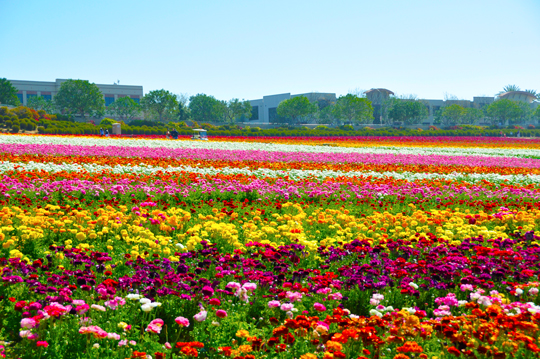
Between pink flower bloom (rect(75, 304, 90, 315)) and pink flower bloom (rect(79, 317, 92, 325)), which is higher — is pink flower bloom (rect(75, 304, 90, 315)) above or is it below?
above

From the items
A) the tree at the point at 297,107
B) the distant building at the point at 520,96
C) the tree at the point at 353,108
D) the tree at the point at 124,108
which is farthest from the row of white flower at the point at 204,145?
the distant building at the point at 520,96

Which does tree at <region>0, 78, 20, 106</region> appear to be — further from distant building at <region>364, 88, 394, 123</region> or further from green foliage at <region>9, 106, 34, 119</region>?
distant building at <region>364, 88, 394, 123</region>

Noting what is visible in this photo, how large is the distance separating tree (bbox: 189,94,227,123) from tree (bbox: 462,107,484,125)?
51822mm

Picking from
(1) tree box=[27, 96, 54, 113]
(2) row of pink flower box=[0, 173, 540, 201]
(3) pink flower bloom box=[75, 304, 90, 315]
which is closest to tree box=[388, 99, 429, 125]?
(1) tree box=[27, 96, 54, 113]

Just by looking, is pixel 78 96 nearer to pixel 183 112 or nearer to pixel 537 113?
pixel 183 112

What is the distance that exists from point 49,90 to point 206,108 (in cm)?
3492

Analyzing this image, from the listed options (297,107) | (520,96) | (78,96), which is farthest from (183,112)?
(520,96)

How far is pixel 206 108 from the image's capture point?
103 meters

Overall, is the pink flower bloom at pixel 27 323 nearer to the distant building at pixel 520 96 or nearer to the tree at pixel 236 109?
the tree at pixel 236 109

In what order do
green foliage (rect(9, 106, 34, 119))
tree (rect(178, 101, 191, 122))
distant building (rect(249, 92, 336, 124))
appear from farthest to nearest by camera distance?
tree (rect(178, 101, 191, 122)), distant building (rect(249, 92, 336, 124)), green foliage (rect(9, 106, 34, 119))


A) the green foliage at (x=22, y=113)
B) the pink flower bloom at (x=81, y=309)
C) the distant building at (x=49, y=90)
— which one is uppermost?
the distant building at (x=49, y=90)

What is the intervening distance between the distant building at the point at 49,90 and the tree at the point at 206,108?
1666 cm

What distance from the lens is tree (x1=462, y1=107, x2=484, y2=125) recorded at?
100769 millimetres

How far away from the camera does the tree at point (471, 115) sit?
10077 centimetres
